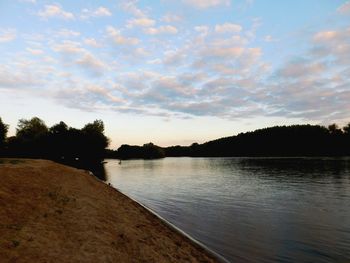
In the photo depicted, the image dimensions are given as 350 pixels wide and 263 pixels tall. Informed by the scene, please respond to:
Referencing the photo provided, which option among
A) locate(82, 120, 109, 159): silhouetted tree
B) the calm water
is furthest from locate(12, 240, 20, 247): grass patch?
locate(82, 120, 109, 159): silhouetted tree

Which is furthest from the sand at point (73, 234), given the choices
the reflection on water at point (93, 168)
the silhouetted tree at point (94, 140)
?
the silhouetted tree at point (94, 140)

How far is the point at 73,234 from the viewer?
14.4 metres

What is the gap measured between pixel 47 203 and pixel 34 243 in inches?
290

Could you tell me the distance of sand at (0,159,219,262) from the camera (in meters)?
11.7

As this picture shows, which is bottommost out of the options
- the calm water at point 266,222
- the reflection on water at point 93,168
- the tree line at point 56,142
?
the calm water at point 266,222

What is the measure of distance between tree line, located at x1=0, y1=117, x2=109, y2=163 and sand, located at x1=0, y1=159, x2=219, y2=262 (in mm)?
112662

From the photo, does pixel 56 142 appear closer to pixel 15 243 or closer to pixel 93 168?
pixel 93 168

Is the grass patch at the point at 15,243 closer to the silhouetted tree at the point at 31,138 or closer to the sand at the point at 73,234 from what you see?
the sand at the point at 73,234

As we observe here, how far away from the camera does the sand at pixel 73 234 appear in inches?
460

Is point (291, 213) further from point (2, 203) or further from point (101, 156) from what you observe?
point (101, 156)

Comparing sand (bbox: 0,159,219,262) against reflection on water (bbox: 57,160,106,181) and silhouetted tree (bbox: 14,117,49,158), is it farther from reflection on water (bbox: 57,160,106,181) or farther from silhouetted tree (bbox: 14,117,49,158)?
silhouetted tree (bbox: 14,117,49,158)

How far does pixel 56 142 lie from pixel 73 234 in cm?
12976

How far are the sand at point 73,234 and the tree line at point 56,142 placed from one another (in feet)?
370

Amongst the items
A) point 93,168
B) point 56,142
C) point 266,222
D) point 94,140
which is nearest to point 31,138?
point 56,142
